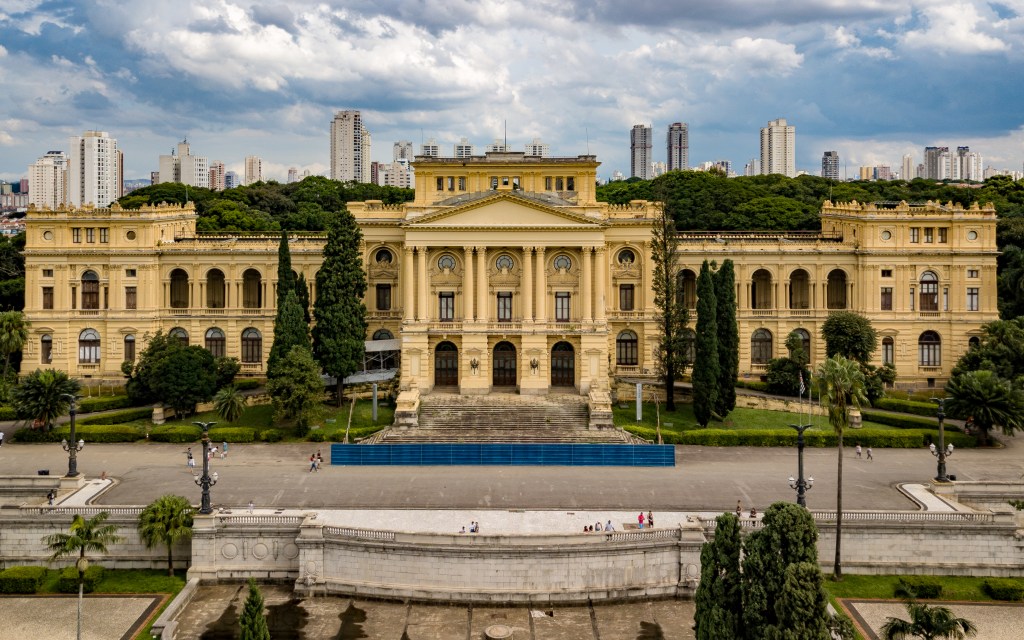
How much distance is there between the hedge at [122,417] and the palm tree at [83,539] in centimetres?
2072

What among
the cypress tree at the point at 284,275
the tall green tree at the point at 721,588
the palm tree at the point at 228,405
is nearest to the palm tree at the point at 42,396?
the palm tree at the point at 228,405

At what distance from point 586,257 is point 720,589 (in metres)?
37.6

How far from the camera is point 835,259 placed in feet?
260

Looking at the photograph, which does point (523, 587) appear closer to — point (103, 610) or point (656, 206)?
point (103, 610)

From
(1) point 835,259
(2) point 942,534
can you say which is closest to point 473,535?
(2) point 942,534

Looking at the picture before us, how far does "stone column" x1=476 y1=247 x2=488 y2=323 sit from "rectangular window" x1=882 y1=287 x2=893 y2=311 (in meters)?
30.6

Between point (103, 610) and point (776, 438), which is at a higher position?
point (776, 438)

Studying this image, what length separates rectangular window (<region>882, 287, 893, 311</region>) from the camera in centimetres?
7800

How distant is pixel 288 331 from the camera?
66312mm

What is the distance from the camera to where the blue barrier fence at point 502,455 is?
2298 inches

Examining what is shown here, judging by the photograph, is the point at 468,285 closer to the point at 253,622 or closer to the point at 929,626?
the point at 253,622

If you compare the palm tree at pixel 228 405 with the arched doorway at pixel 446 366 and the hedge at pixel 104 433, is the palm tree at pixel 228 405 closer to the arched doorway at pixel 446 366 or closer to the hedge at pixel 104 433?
the hedge at pixel 104 433

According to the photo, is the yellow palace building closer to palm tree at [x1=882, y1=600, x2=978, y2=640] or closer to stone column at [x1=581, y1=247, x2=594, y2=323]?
stone column at [x1=581, y1=247, x2=594, y2=323]

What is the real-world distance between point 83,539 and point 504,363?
115 ft
